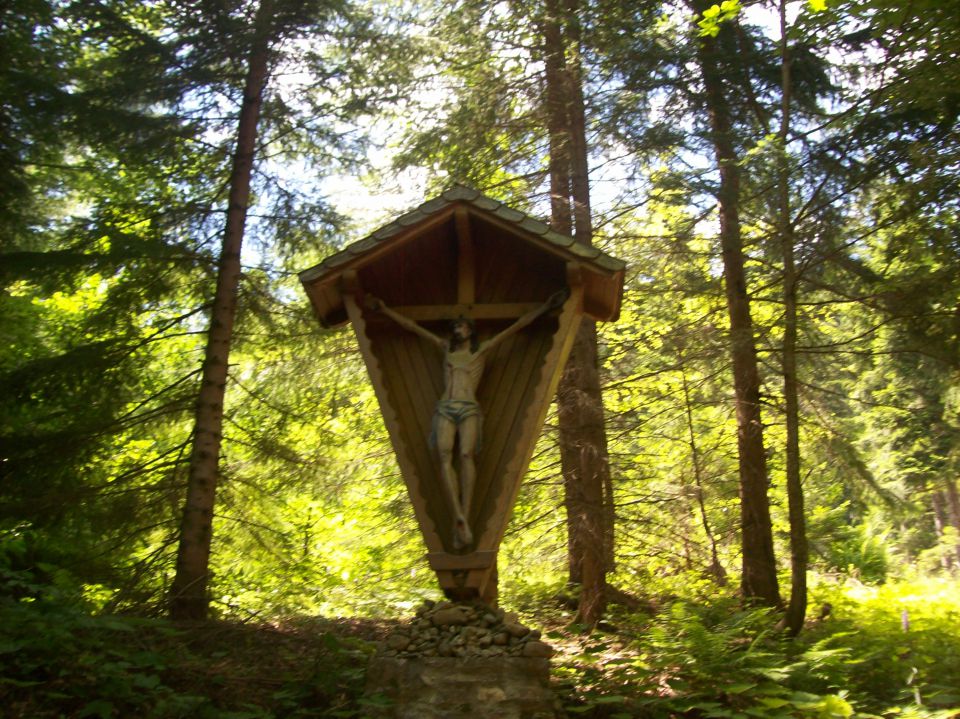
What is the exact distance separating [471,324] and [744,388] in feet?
15.0

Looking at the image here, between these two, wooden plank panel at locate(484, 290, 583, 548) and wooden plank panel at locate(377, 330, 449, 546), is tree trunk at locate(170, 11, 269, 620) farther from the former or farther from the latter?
wooden plank panel at locate(484, 290, 583, 548)

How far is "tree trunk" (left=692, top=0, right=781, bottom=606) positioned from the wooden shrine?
322 cm

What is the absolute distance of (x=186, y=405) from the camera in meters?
9.12

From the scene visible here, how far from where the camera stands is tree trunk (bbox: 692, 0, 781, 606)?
9.91 metres

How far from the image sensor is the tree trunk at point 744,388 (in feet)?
32.5

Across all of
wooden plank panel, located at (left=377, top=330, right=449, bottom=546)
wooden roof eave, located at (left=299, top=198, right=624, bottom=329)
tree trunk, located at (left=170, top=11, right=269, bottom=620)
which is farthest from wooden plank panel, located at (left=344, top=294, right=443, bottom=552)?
tree trunk, located at (left=170, top=11, right=269, bottom=620)

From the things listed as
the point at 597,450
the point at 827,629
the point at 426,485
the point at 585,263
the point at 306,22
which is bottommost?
the point at 827,629

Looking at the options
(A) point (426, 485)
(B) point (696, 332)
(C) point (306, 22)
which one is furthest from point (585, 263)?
(C) point (306, 22)

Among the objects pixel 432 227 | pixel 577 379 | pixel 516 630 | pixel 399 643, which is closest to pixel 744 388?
pixel 577 379

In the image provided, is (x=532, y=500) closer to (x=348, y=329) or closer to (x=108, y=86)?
(x=348, y=329)

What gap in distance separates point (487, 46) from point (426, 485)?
667 centimetres

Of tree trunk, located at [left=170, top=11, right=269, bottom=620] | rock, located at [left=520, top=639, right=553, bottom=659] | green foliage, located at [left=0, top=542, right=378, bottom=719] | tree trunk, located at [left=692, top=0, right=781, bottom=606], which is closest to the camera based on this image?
green foliage, located at [left=0, top=542, right=378, bottom=719]

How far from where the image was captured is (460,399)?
6750 mm

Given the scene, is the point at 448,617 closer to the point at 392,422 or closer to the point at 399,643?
the point at 399,643
